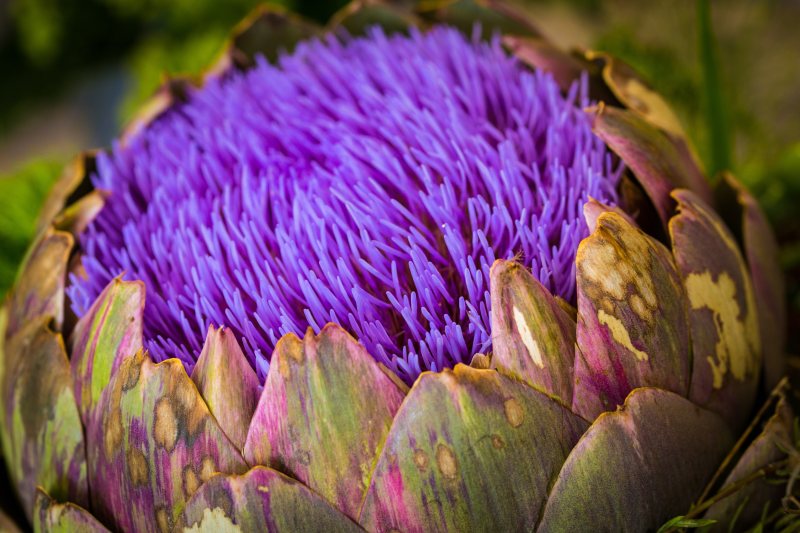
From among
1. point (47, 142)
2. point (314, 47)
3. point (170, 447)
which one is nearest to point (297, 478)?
point (170, 447)

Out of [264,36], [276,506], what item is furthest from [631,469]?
[264,36]

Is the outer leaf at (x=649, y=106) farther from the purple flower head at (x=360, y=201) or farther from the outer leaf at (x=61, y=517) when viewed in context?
the outer leaf at (x=61, y=517)

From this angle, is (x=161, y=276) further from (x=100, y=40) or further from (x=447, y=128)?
(x=100, y=40)

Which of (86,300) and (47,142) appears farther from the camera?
(47,142)

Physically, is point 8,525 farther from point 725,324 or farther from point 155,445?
point 725,324

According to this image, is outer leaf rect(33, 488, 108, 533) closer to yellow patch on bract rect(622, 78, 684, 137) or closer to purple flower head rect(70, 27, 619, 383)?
purple flower head rect(70, 27, 619, 383)

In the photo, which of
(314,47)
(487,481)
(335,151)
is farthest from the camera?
(314,47)

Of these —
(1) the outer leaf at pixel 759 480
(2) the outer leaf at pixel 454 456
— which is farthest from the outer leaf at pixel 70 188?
(1) the outer leaf at pixel 759 480

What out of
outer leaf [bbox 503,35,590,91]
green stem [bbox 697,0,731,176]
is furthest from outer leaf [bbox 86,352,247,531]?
green stem [bbox 697,0,731,176]
